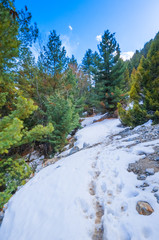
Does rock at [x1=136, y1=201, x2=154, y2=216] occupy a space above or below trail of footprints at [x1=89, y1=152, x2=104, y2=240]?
above

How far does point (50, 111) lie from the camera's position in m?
6.16

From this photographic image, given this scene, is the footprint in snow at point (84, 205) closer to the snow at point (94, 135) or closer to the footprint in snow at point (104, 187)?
the footprint in snow at point (104, 187)

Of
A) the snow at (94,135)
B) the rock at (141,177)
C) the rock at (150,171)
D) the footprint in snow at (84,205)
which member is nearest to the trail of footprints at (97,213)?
the footprint in snow at (84,205)

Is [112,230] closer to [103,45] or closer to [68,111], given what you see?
[68,111]

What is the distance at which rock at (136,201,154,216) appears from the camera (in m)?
1.07

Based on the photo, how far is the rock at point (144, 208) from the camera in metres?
1.07

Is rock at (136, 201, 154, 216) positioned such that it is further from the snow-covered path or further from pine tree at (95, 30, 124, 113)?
pine tree at (95, 30, 124, 113)

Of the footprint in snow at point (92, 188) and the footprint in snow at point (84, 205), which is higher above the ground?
the footprint in snow at point (84, 205)

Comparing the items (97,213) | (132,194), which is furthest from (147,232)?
(97,213)

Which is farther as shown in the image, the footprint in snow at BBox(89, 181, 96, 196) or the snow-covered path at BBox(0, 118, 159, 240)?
the footprint in snow at BBox(89, 181, 96, 196)

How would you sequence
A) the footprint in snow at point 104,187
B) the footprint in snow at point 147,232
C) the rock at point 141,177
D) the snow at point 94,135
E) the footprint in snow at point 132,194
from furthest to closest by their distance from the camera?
the snow at point 94,135 → the footprint in snow at point 104,187 → the rock at point 141,177 → the footprint in snow at point 132,194 → the footprint in snow at point 147,232

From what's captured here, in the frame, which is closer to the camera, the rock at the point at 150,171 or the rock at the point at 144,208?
the rock at the point at 144,208

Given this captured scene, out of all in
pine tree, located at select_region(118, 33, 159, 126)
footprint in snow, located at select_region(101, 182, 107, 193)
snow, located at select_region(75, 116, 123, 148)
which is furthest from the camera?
snow, located at select_region(75, 116, 123, 148)

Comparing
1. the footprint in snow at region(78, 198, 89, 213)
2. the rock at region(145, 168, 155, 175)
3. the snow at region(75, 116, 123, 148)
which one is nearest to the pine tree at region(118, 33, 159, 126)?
the snow at region(75, 116, 123, 148)
